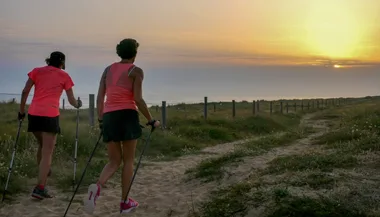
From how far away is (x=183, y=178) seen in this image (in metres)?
8.55

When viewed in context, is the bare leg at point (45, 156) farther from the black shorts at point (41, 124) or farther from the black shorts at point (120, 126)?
the black shorts at point (120, 126)

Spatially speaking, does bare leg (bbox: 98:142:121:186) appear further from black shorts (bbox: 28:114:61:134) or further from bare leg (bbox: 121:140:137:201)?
black shorts (bbox: 28:114:61:134)

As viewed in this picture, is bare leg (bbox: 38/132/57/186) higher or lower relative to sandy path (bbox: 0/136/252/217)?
higher

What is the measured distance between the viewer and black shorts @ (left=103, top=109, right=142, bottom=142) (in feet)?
17.9

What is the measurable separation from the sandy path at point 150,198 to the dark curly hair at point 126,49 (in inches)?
81.5

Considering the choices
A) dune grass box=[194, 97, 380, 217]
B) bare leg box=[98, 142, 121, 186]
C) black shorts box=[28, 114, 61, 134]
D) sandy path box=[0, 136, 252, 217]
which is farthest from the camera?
black shorts box=[28, 114, 61, 134]

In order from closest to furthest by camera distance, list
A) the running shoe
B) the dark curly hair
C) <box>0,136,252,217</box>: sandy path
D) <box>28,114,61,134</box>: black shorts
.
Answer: the dark curly hair, <box>0,136,252,217</box>: sandy path, <box>28,114,61,134</box>: black shorts, the running shoe

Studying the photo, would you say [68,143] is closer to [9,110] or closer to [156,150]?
[156,150]

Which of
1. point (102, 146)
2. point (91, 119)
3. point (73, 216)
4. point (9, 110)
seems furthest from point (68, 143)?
point (9, 110)

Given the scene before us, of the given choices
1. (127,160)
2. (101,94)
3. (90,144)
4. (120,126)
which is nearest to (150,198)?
(127,160)

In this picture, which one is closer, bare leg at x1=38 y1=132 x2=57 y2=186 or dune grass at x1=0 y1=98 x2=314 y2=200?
bare leg at x1=38 y1=132 x2=57 y2=186

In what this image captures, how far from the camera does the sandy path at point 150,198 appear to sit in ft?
19.9

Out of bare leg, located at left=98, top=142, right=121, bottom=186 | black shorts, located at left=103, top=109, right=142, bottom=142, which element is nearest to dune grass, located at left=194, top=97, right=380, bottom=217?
bare leg, located at left=98, top=142, right=121, bottom=186

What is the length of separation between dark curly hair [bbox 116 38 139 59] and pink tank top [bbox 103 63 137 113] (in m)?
0.12
